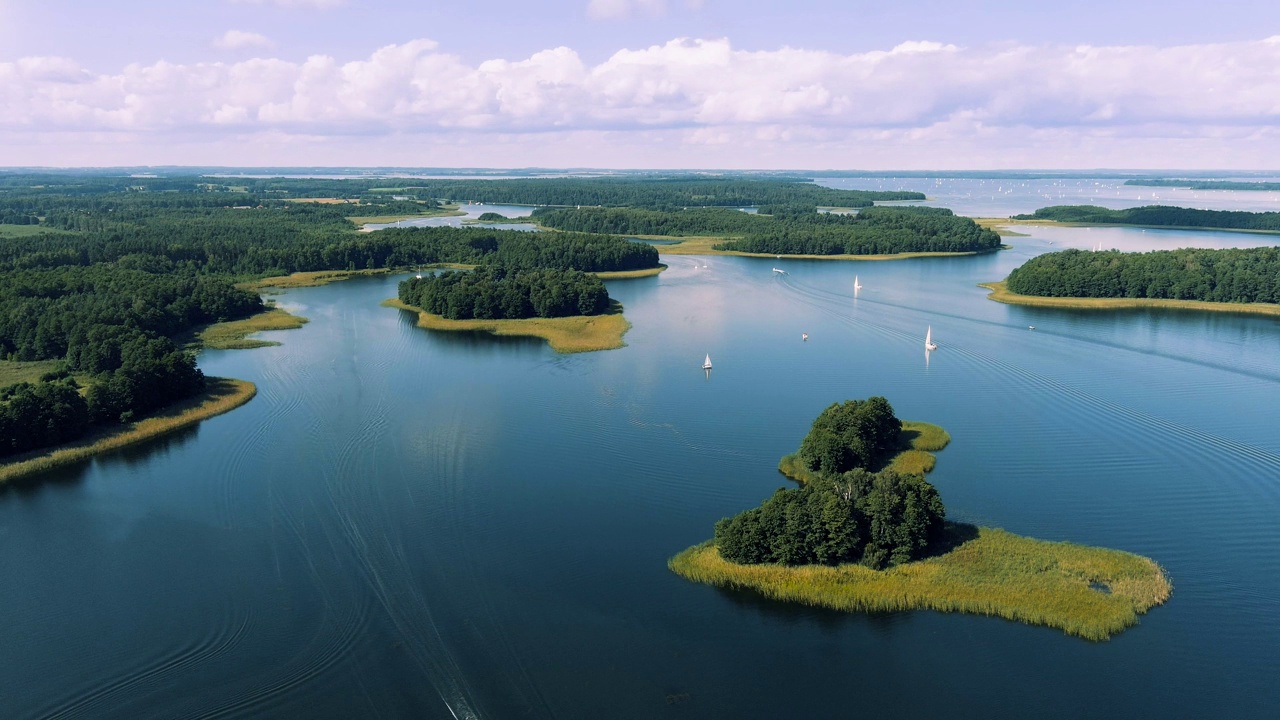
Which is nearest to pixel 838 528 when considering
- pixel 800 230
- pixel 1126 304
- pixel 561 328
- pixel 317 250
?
pixel 561 328

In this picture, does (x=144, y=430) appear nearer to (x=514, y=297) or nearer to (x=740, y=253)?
(x=514, y=297)

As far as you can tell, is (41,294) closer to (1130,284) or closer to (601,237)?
(601,237)

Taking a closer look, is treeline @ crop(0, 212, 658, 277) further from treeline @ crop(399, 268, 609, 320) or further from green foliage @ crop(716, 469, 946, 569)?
green foliage @ crop(716, 469, 946, 569)

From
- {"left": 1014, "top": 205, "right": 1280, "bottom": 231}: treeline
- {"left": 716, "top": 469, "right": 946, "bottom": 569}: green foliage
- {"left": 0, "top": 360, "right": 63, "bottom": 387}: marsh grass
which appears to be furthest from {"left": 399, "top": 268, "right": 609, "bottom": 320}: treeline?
{"left": 1014, "top": 205, "right": 1280, "bottom": 231}: treeline

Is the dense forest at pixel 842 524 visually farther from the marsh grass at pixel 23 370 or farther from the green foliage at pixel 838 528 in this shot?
the marsh grass at pixel 23 370

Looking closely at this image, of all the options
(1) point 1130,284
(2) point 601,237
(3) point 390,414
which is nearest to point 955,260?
(1) point 1130,284
